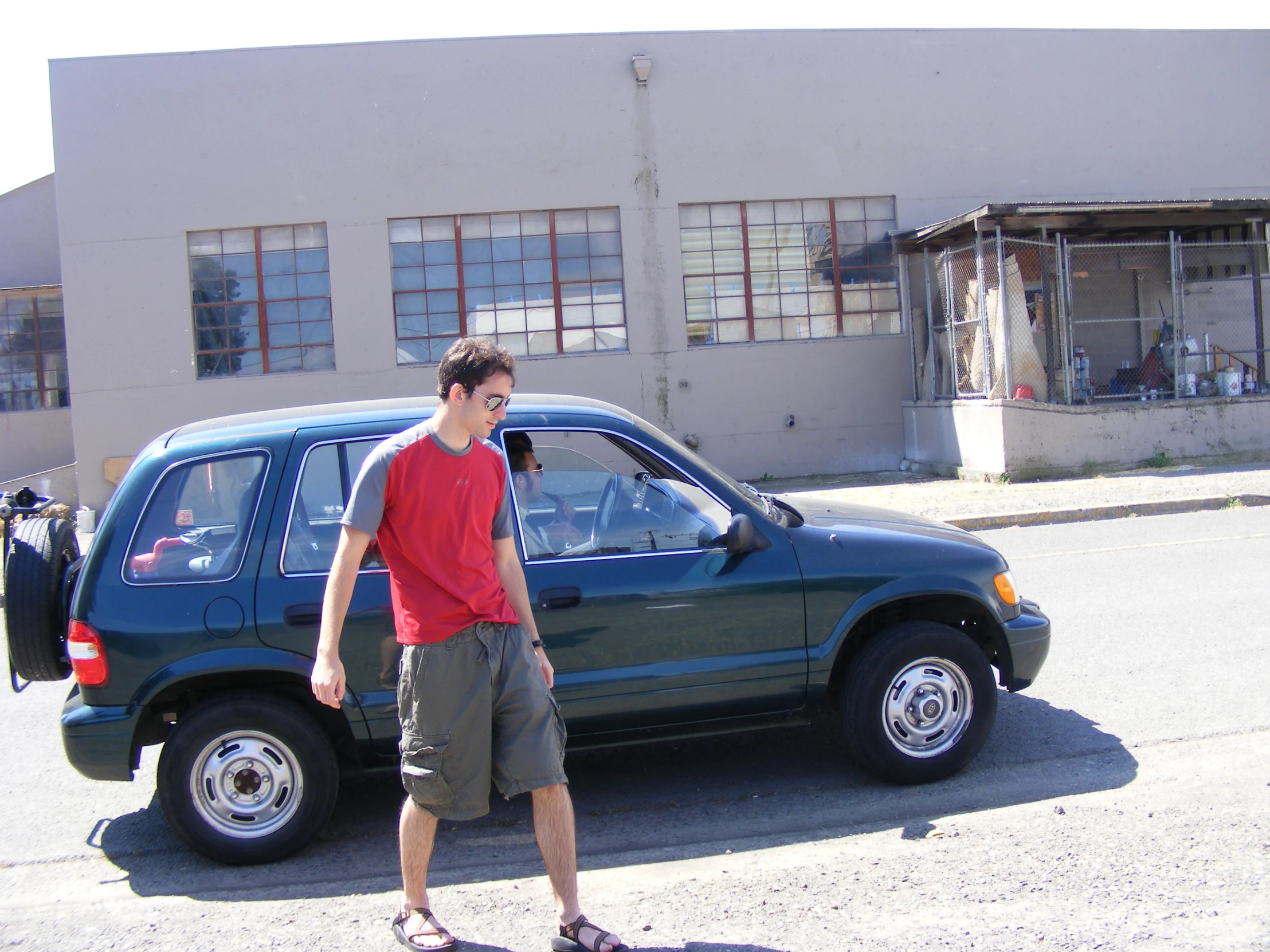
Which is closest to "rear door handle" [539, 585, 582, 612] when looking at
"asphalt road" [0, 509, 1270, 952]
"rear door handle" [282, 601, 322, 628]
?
"rear door handle" [282, 601, 322, 628]

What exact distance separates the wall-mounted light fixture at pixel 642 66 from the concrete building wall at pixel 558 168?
0.46 ft

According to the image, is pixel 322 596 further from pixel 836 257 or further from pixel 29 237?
pixel 29 237

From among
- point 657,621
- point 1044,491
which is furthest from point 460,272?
point 657,621

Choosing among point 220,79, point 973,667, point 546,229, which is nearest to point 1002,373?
point 546,229

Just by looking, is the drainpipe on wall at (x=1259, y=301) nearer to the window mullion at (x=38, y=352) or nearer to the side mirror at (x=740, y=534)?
the side mirror at (x=740, y=534)

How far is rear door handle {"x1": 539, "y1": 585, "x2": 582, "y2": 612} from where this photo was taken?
4.21 meters

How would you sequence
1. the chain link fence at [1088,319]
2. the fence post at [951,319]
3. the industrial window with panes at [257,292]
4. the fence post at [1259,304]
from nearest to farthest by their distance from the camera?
the chain link fence at [1088,319]
the fence post at [951,319]
the fence post at [1259,304]
the industrial window with panes at [257,292]

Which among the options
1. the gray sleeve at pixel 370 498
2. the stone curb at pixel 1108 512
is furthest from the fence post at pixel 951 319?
the gray sleeve at pixel 370 498

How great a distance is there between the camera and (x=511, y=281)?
17.6 metres

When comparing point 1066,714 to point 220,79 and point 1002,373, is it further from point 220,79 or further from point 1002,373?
point 220,79

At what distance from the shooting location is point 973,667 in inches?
179

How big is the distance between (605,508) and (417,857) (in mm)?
1650

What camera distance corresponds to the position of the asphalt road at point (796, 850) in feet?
11.0

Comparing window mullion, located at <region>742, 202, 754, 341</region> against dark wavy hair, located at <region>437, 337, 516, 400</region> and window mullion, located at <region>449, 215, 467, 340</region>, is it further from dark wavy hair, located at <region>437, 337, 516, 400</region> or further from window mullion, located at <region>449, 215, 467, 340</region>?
dark wavy hair, located at <region>437, 337, 516, 400</region>
